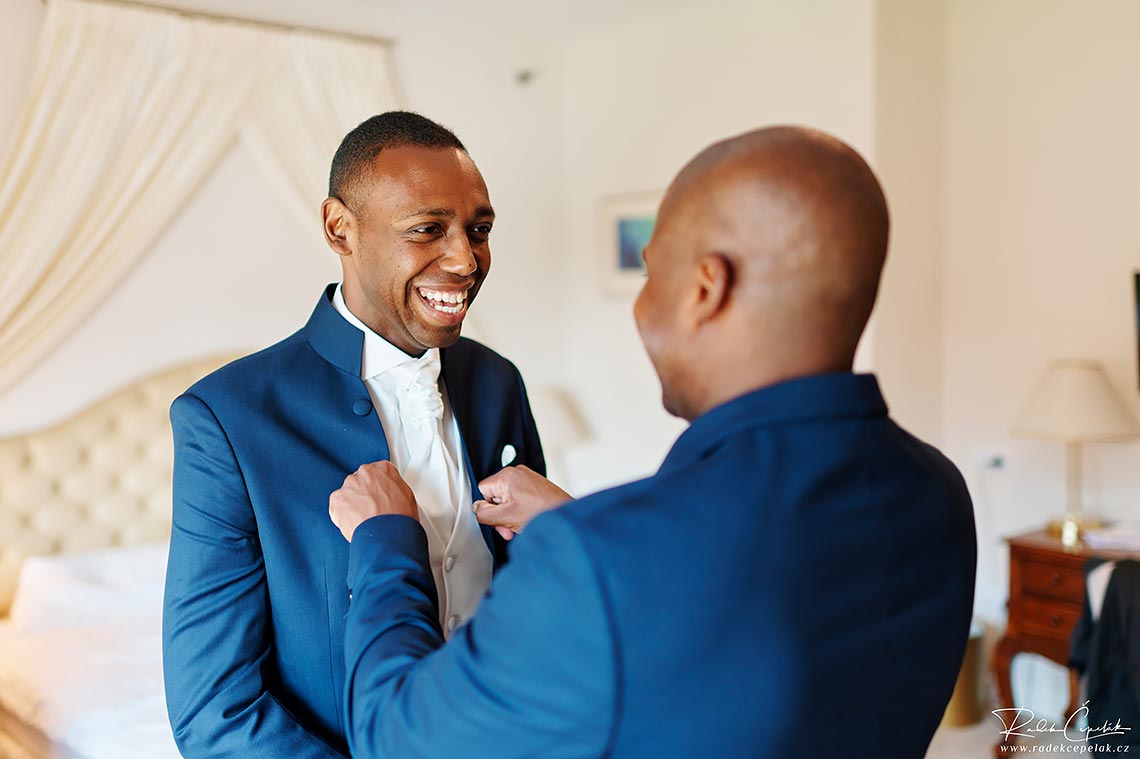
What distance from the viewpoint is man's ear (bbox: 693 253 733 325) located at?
38.2 inches

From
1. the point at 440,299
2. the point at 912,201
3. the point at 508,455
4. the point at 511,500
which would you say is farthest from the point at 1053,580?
the point at 440,299

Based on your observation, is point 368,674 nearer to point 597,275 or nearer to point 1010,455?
point 1010,455

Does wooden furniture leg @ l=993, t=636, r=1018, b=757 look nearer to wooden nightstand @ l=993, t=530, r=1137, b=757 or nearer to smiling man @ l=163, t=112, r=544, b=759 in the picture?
wooden nightstand @ l=993, t=530, r=1137, b=757

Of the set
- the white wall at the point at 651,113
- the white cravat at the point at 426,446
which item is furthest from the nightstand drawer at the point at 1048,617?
the white cravat at the point at 426,446

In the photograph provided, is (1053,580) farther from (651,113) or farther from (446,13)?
(446,13)

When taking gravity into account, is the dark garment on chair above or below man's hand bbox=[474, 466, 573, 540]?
below

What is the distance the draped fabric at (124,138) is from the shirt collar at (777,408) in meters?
3.48

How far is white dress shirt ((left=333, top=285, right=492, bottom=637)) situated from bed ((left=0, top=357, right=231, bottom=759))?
164 cm

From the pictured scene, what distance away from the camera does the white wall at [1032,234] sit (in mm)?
4105

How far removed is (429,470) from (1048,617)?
3.25 meters

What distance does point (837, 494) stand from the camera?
3.17 ft

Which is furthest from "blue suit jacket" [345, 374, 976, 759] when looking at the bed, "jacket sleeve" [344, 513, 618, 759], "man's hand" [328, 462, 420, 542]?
the bed

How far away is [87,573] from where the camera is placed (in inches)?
147

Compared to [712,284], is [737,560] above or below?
below
